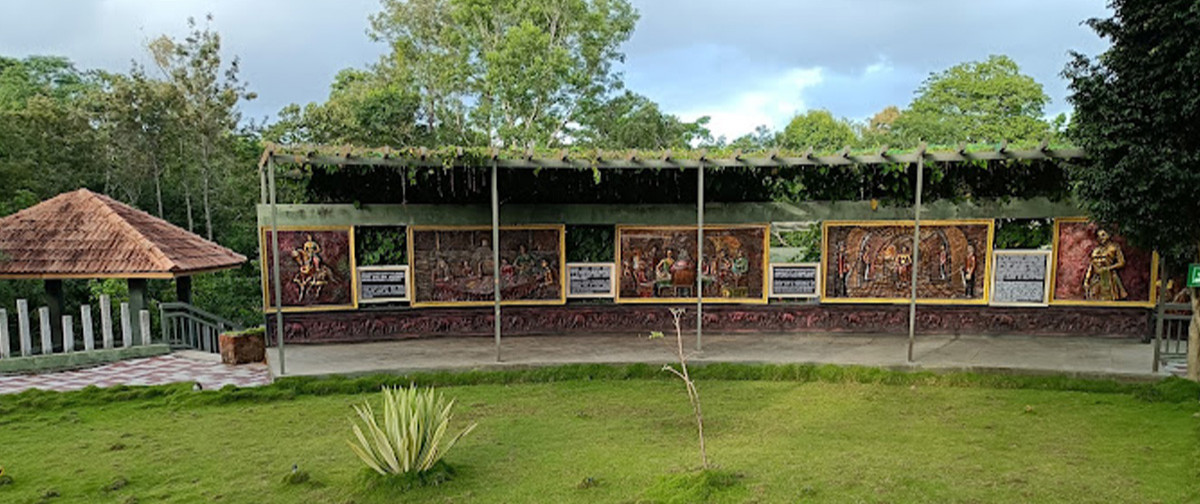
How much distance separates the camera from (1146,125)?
22.5ft

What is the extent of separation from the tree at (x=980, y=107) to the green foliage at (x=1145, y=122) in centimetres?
2320

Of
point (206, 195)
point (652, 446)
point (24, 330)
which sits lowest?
point (652, 446)

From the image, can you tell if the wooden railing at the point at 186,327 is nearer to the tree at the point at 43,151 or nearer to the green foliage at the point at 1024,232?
the tree at the point at 43,151

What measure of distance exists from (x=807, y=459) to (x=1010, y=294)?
6.50 m

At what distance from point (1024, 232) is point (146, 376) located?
40.1 feet

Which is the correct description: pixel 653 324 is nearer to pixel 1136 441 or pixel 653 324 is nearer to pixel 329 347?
pixel 329 347

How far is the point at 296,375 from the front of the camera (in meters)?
8.19

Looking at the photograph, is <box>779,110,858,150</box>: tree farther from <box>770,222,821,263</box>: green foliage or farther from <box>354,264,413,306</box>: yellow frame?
<box>354,264,413,306</box>: yellow frame

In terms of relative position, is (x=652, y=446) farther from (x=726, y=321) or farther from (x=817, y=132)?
(x=817, y=132)

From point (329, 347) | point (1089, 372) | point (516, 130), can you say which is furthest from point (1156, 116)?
point (516, 130)

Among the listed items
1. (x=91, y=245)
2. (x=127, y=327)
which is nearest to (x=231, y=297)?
(x=91, y=245)

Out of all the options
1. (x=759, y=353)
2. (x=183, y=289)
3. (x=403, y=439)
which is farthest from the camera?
(x=183, y=289)

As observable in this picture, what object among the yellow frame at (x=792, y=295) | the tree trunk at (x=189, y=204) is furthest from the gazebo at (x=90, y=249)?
the tree trunk at (x=189, y=204)

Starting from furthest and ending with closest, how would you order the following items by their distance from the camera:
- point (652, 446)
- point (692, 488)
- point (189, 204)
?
point (189, 204)
point (652, 446)
point (692, 488)
